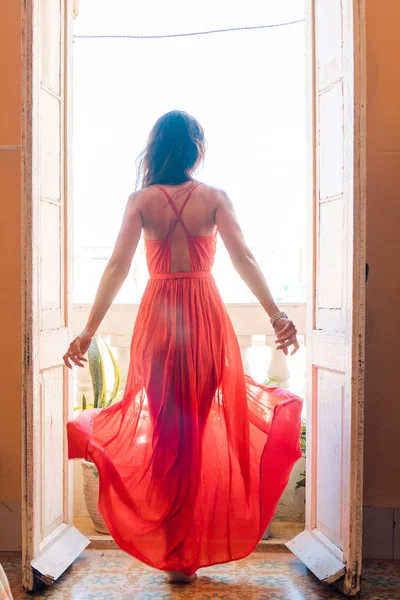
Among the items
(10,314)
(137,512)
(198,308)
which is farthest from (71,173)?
(137,512)

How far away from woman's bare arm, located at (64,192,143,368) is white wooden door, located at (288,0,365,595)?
76 cm

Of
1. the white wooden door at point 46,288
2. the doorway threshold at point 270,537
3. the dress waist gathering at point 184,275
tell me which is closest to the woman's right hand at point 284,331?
the dress waist gathering at point 184,275

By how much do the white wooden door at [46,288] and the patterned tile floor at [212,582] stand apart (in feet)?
0.27

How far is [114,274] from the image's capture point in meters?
2.49

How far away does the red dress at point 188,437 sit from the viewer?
236 cm

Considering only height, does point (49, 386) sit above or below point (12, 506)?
above

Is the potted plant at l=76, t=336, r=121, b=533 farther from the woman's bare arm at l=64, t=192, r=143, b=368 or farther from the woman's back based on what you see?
the woman's back

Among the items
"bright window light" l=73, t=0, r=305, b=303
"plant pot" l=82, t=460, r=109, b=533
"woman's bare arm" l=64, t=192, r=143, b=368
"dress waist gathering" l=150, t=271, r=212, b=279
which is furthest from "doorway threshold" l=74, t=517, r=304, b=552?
"bright window light" l=73, t=0, r=305, b=303

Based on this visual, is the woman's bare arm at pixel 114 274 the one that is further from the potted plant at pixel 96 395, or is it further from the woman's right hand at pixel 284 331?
the potted plant at pixel 96 395

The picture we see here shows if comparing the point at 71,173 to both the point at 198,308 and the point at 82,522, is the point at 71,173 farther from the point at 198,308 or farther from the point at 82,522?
the point at 82,522

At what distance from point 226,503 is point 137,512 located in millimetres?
318

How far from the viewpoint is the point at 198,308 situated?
8.18ft

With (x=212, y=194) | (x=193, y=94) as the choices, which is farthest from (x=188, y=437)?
(x=193, y=94)

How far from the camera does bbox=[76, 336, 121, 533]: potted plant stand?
126 inches
